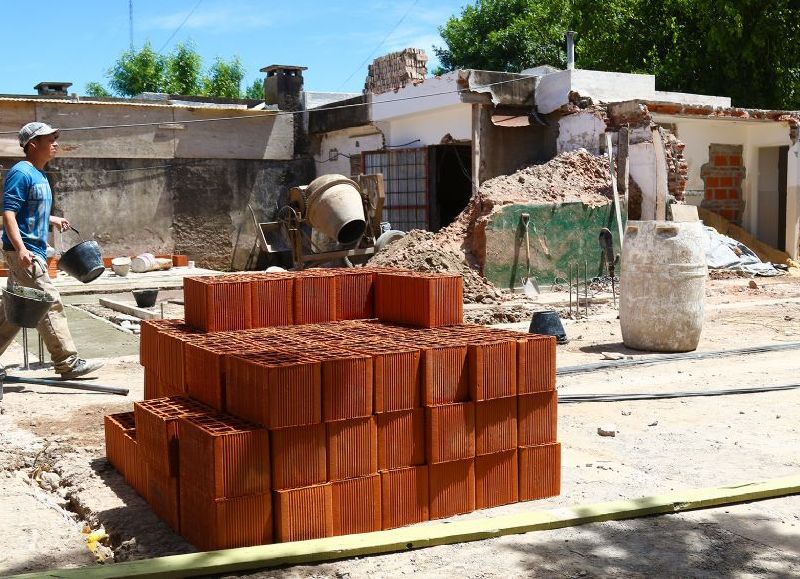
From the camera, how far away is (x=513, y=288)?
1341 cm

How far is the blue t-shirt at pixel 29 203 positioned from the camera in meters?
6.26

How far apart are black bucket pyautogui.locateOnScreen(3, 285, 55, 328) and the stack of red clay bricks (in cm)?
191

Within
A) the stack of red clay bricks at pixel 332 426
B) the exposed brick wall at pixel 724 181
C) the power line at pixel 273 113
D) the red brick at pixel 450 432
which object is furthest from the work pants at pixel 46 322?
the exposed brick wall at pixel 724 181

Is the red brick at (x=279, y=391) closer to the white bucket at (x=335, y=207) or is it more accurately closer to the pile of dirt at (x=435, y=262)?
the pile of dirt at (x=435, y=262)

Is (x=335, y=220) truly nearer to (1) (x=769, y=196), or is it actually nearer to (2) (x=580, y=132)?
(2) (x=580, y=132)

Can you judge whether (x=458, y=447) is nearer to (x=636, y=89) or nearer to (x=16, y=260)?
(x=16, y=260)

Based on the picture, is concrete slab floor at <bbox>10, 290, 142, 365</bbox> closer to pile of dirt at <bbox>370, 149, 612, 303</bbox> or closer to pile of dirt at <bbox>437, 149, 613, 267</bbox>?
pile of dirt at <bbox>370, 149, 612, 303</bbox>

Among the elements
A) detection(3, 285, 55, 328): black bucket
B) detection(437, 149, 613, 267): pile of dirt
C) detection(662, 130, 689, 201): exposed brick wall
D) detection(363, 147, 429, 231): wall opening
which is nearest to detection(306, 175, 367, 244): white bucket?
detection(437, 149, 613, 267): pile of dirt

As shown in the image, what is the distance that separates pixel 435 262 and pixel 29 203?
23.0ft

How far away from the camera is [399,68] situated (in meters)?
21.7

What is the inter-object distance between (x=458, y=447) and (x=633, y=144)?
1197cm

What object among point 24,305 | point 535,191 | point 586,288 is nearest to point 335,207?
point 535,191

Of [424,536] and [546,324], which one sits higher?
[546,324]

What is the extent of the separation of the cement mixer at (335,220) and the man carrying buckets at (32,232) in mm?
8159
